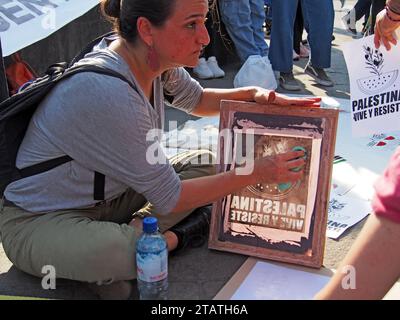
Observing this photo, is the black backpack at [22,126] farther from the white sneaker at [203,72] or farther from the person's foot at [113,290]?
the white sneaker at [203,72]

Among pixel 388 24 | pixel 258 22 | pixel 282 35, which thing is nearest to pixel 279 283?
pixel 388 24

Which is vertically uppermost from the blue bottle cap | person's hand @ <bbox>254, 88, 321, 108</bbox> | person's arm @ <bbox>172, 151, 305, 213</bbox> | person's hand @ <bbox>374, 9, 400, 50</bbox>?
person's hand @ <bbox>374, 9, 400, 50</bbox>

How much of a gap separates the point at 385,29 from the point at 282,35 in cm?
188

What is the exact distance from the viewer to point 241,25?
181 inches

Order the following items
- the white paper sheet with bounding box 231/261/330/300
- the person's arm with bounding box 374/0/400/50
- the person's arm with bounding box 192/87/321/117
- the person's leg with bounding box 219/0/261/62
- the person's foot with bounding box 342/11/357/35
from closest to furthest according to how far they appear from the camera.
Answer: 1. the white paper sheet with bounding box 231/261/330/300
2. the person's arm with bounding box 192/87/321/117
3. the person's arm with bounding box 374/0/400/50
4. the person's leg with bounding box 219/0/261/62
5. the person's foot with bounding box 342/11/357/35

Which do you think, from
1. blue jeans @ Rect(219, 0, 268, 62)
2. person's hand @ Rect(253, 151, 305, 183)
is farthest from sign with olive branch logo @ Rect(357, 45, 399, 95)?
blue jeans @ Rect(219, 0, 268, 62)

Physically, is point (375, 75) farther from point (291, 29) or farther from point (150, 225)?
point (291, 29)

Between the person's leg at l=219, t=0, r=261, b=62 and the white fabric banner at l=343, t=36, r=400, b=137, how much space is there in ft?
6.57

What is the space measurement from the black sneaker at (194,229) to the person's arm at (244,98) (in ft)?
1.36

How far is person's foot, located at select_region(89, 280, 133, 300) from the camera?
174cm

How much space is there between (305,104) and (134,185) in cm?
64

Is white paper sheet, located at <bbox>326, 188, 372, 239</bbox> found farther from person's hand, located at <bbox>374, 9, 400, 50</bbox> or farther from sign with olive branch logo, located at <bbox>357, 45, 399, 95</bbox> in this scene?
person's hand, located at <bbox>374, 9, 400, 50</bbox>

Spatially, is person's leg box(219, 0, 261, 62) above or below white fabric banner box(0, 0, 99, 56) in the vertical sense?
below
